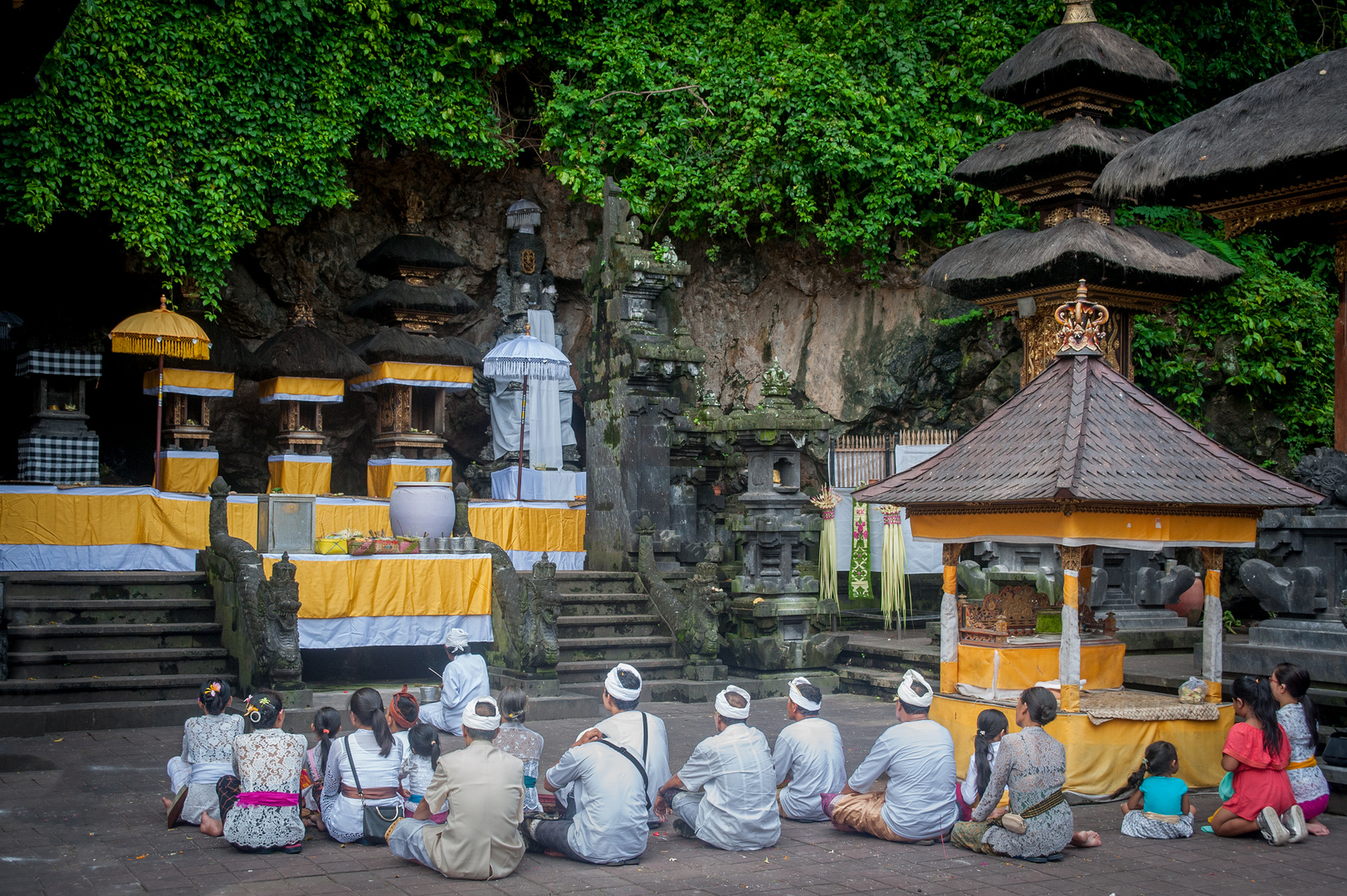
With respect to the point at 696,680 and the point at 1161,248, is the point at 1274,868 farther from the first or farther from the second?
the point at 1161,248

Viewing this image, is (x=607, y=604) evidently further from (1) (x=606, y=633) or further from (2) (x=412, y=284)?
(2) (x=412, y=284)

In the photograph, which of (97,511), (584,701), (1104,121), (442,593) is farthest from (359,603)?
(1104,121)

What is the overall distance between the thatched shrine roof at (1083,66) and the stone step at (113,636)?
12405mm

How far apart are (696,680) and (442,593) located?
Answer: 122 inches

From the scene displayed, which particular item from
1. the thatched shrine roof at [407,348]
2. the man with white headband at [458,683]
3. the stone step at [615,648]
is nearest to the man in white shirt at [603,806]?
the man with white headband at [458,683]

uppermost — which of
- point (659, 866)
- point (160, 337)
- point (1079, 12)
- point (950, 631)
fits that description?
point (1079, 12)

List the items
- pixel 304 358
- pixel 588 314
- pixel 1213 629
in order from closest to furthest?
pixel 1213 629 → pixel 304 358 → pixel 588 314

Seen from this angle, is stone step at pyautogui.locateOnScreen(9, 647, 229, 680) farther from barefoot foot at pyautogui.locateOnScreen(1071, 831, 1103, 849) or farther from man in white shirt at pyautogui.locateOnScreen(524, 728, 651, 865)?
barefoot foot at pyautogui.locateOnScreen(1071, 831, 1103, 849)

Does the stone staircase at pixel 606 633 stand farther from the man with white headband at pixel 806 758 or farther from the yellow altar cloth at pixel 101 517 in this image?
the man with white headband at pixel 806 758

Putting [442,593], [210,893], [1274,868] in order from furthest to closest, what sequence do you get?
[442,593], [1274,868], [210,893]

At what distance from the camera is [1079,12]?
15570 mm

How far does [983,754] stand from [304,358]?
518 inches

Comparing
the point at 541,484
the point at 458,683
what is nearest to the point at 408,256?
the point at 541,484

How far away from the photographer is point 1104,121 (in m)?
18.1
